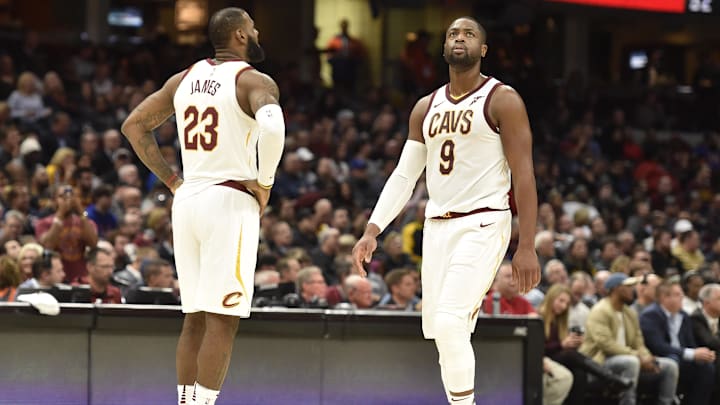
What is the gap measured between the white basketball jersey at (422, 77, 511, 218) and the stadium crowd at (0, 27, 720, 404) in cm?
319

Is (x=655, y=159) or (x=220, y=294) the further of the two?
(x=655, y=159)

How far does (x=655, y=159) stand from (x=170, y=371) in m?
14.7

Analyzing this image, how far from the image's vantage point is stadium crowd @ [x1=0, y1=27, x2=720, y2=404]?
1091 cm

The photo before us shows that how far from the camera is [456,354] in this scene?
6.39 metres

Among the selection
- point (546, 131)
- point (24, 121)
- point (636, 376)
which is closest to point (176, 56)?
point (24, 121)

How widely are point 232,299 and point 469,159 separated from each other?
134cm

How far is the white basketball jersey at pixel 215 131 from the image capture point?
649 cm

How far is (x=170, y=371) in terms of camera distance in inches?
334

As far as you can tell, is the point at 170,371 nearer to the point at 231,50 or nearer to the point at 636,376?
the point at 231,50

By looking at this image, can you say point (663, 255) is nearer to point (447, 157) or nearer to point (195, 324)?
point (447, 157)

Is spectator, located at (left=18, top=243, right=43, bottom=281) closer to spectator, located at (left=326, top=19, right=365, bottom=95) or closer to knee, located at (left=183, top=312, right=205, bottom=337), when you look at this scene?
knee, located at (left=183, top=312, right=205, bottom=337)

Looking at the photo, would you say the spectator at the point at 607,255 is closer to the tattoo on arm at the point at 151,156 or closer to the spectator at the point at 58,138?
the spectator at the point at 58,138

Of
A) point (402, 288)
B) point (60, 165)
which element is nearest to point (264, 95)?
point (402, 288)

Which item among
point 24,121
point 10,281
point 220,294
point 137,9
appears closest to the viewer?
point 220,294
